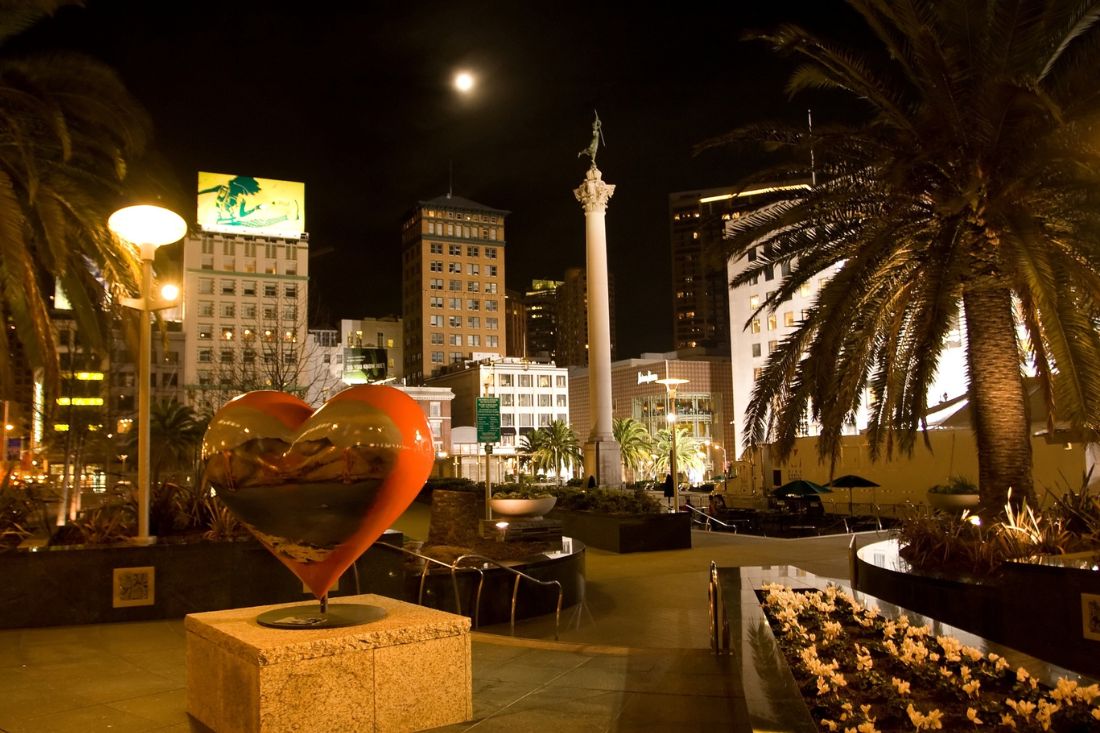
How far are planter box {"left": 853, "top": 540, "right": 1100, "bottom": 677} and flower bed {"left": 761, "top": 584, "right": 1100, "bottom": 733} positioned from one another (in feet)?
7.38

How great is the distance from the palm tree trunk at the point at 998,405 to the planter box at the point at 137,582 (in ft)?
27.4

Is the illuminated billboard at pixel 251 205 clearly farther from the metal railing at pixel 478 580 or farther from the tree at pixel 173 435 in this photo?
the metal railing at pixel 478 580

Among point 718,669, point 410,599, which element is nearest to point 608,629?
point 410,599

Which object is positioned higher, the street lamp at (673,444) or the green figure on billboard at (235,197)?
the green figure on billboard at (235,197)

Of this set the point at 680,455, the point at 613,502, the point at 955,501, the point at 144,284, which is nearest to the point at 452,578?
the point at 144,284

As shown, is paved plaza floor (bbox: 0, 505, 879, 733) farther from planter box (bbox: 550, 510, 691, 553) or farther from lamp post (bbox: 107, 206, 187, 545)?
planter box (bbox: 550, 510, 691, 553)

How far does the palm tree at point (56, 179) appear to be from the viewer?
1091 cm

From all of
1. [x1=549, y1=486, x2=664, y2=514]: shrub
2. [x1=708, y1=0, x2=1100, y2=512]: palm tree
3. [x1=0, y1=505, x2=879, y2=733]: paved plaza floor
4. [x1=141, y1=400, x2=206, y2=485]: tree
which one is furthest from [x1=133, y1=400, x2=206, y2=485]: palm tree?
[x1=708, y1=0, x2=1100, y2=512]: palm tree

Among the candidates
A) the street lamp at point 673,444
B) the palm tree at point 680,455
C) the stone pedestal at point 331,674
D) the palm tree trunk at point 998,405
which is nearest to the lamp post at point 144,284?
the stone pedestal at point 331,674

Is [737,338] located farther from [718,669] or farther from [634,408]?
[718,669]

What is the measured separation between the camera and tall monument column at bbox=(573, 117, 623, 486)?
3466 centimetres

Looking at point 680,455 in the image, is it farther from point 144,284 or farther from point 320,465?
point 320,465

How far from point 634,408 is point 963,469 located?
270 ft

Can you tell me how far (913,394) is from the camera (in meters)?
11.6
